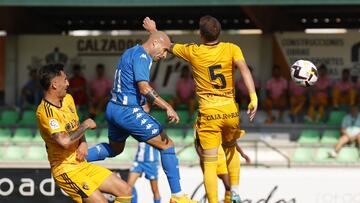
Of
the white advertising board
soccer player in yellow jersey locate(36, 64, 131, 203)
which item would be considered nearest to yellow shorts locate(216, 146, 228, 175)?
soccer player in yellow jersey locate(36, 64, 131, 203)

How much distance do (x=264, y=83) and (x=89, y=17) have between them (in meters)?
5.71

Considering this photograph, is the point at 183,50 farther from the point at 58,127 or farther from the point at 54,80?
the point at 58,127

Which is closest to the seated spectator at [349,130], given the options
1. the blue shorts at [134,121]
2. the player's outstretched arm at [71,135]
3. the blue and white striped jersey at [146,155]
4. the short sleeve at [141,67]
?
the blue and white striped jersey at [146,155]

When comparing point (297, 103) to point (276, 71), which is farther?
point (276, 71)

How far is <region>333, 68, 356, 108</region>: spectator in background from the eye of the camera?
19469 millimetres

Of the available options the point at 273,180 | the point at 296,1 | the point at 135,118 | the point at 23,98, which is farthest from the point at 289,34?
the point at 135,118

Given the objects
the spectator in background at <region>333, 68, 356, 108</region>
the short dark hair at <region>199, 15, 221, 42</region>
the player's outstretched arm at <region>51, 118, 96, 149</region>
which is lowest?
the player's outstretched arm at <region>51, 118, 96, 149</region>

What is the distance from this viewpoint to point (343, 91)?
19.6 meters

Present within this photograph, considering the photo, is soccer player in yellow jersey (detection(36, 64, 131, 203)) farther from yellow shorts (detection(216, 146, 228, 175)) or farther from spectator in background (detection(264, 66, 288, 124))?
spectator in background (detection(264, 66, 288, 124))

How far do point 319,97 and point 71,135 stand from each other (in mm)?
11031

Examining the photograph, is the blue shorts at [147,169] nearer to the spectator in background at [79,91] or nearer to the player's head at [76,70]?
the spectator in background at [79,91]

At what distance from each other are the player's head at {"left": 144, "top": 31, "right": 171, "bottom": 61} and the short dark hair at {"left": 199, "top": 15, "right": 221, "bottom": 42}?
1.42 feet

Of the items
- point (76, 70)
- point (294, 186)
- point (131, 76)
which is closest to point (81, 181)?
point (131, 76)

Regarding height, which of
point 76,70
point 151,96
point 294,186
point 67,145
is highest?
point 76,70
